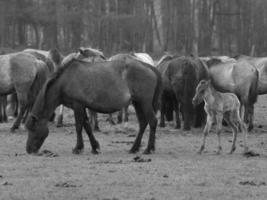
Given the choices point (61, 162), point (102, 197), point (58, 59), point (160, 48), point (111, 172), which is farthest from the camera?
point (160, 48)

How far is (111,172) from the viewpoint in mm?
12383

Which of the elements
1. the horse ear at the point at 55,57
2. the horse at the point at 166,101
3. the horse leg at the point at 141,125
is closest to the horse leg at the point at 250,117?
the horse at the point at 166,101

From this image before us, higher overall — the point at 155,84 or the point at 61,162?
the point at 155,84

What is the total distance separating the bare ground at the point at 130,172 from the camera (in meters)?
10.6

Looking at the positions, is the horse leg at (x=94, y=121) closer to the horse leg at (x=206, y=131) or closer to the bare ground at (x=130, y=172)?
the bare ground at (x=130, y=172)

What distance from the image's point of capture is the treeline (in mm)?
52500

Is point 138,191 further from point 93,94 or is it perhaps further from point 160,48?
point 160,48

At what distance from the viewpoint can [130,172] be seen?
12328 mm

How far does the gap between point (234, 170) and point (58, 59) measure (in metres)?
11.7

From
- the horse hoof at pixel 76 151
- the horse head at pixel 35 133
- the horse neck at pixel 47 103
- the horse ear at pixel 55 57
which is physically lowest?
the horse hoof at pixel 76 151

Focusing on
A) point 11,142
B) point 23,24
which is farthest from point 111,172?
point 23,24

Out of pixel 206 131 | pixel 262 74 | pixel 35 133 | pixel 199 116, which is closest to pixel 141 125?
pixel 206 131

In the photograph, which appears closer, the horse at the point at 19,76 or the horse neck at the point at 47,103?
the horse neck at the point at 47,103

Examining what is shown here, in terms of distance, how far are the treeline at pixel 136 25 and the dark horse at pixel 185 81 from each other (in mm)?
29481
